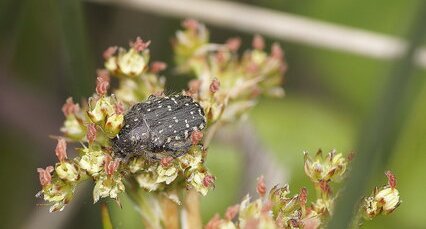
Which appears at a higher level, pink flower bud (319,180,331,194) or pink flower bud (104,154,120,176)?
pink flower bud (104,154,120,176)

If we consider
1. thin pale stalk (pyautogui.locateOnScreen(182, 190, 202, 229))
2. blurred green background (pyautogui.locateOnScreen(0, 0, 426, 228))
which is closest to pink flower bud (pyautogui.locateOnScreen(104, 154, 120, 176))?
thin pale stalk (pyautogui.locateOnScreen(182, 190, 202, 229))

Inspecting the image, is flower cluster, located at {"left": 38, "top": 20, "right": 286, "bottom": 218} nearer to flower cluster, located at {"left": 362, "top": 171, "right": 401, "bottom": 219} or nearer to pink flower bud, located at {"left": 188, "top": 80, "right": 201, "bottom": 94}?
pink flower bud, located at {"left": 188, "top": 80, "right": 201, "bottom": 94}

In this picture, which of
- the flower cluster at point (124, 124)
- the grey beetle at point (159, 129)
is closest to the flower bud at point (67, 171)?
the flower cluster at point (124, 124)

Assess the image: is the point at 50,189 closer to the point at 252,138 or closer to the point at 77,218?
the point at 252,138

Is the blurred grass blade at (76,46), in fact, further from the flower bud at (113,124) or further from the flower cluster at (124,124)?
the flower bud at (113,124)

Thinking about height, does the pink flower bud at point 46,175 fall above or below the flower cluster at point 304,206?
above

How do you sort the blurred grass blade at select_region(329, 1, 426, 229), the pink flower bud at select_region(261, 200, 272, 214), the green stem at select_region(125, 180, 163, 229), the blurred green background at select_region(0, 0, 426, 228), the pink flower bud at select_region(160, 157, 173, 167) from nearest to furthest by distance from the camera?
the blurred grass blade at select_region(329, 1, 426, 229)
the pink flower bud at select_region(261, 200, 272, 214)
the pink flower bud at select_region(160, 157, 173, 167)
the green stem at select_region(125, 180, 163, 229)
the blurred green background at select_region(0, 0, 426, 228)
